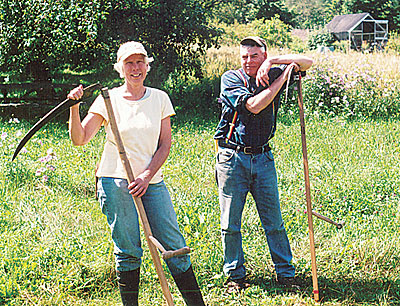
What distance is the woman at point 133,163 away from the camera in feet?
9.73

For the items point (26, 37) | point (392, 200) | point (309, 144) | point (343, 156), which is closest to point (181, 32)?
point (26, 37)

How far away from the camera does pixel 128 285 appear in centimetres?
314

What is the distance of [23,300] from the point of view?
3.55 m

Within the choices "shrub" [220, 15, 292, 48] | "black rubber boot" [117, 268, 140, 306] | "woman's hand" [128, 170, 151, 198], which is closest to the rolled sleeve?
"woman's hand" [128, 170, 151, 198]

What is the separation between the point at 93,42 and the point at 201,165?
3.90 meters

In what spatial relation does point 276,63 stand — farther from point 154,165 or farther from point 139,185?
point 139,185

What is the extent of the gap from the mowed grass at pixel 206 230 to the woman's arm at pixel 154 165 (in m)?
1.16

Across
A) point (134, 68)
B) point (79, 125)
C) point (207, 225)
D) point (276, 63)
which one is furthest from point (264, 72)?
point (207, 225)

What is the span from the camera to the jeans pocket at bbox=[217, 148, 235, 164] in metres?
3.60

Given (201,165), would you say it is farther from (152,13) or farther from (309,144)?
(152,13)

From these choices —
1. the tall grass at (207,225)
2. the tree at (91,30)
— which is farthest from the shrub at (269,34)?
the tall grass at (207,225)

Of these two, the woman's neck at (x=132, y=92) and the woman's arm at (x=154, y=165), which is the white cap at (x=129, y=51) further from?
the woman's arm at (x=154, y=165)

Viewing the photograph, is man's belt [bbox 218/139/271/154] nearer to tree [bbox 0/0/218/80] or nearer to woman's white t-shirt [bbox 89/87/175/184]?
woman's white t-shirt [bbox 89/87/175/184]

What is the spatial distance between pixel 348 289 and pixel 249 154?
1317 mm
